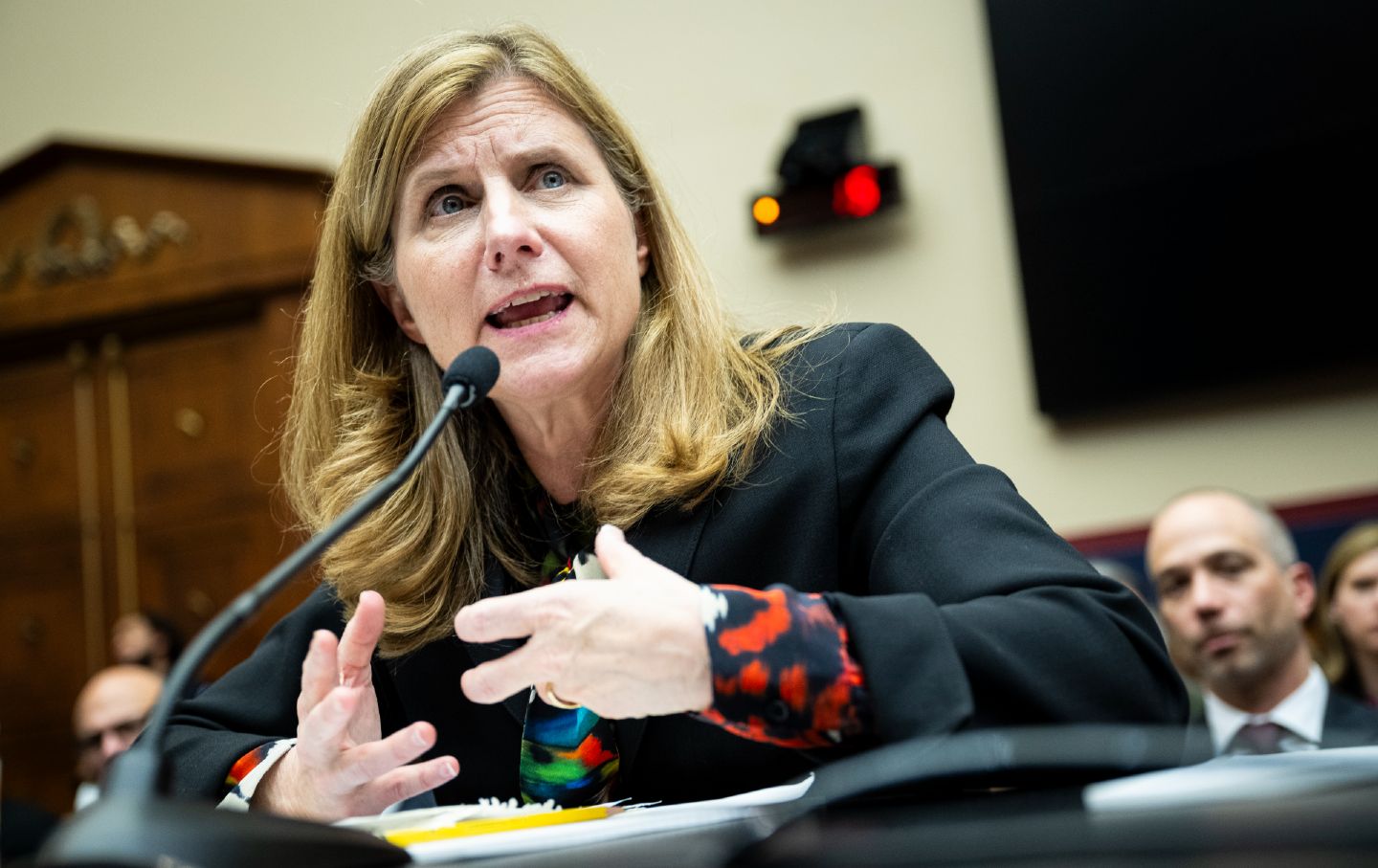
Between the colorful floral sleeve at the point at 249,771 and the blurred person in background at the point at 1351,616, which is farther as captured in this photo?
the blurred person in background at the point at 1351,616

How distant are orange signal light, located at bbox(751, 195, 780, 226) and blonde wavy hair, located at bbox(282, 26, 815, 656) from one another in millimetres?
2397

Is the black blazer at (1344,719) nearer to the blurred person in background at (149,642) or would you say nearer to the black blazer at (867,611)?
the black blazer at (867,611)

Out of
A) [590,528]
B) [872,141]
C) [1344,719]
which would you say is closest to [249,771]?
[590,528]

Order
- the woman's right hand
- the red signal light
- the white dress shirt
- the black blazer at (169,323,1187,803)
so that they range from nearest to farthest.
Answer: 1. the black blazer at (169,323,1187,803)
2. the woman's right hand
3. the white dress shirt
4. the red signal light

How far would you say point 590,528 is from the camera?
139cm

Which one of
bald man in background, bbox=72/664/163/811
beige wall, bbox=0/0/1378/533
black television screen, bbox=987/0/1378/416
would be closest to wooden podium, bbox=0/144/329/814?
beige wall, bbox=0/0/1378/533

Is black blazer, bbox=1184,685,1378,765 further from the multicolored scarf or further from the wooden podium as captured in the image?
the wooden podium

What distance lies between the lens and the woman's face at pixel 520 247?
1.35 m

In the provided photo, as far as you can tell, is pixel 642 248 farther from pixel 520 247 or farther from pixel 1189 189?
pixel 1189 189

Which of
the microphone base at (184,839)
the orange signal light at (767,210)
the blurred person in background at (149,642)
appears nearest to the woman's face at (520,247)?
the microphone base at (184,839)

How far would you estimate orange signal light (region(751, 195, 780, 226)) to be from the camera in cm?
390

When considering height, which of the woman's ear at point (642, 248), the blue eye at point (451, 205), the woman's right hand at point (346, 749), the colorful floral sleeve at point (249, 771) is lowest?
the colorful floral sleeve at point (249, 771)

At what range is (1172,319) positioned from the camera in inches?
137

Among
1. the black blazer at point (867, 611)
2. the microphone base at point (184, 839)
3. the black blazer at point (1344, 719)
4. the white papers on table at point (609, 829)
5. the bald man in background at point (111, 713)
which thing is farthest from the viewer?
the bald man in background at point (111, 713)
